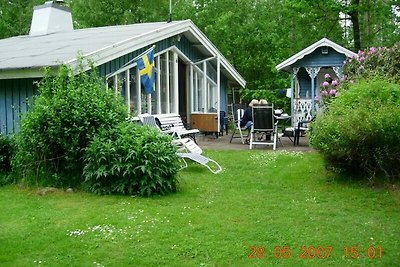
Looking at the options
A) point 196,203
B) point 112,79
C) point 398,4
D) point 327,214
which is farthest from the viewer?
point 398,4

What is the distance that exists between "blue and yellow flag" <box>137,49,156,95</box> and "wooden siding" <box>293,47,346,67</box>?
6.48 metres

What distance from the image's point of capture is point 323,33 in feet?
79.5

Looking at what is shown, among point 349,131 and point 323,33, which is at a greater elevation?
point 323,33

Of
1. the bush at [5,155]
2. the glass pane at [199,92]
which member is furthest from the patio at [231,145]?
the bush at [5,155]

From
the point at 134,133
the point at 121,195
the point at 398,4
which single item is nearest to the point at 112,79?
the point at 134,133

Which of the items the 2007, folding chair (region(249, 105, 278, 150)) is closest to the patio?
folding chair (region(249, 105, 278, 150))

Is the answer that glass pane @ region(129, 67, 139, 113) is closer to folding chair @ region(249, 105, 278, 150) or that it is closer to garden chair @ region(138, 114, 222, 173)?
garden chair @ region(138, 114, 222, 173)

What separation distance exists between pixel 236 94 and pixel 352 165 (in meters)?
19.2

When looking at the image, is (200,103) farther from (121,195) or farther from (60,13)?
(121,195)

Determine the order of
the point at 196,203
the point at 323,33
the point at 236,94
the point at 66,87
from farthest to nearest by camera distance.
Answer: the point at 236,94 < the point at 323,33 < the point at 66,87 < the point at 196,203

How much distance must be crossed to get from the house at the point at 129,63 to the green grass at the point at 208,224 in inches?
101

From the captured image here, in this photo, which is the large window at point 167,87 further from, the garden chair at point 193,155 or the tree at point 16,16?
the tree at point 16,16

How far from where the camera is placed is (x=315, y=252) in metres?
4.18

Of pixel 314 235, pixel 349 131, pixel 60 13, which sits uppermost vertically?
pixel 60 13
